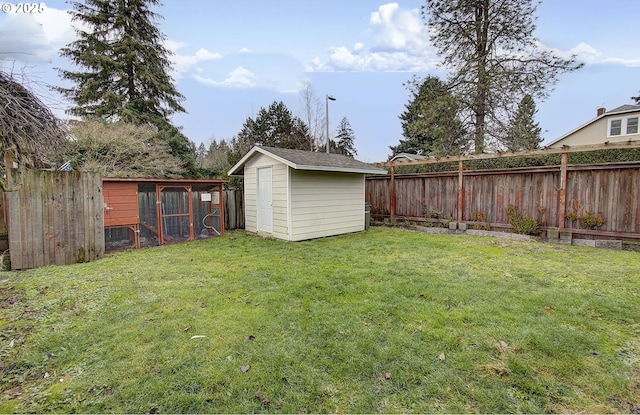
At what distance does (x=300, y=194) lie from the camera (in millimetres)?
7477

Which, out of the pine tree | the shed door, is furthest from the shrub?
the pine tree

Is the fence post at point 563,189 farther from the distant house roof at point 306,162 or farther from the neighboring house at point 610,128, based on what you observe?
the neighboring house at point 610,128

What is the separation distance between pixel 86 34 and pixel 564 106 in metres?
21.9

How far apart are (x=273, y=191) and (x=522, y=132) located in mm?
9295

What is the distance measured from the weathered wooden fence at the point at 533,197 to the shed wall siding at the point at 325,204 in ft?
5.73

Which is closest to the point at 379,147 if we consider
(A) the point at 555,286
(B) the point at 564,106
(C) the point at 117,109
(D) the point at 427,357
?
(B) the point at 564,106

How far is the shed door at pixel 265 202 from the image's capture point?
26.2 ft

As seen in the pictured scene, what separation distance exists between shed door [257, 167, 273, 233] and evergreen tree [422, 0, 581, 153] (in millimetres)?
8432

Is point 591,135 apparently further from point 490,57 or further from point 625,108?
point 490,57

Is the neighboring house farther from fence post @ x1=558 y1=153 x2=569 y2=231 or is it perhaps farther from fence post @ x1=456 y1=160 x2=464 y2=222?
fence post @ x1=558 y1=153 x2=569 y2=231

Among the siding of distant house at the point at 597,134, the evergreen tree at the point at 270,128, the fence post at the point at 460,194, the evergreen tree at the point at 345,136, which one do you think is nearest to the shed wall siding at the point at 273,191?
the fence post at the point at 460,194

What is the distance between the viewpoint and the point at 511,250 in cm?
608
